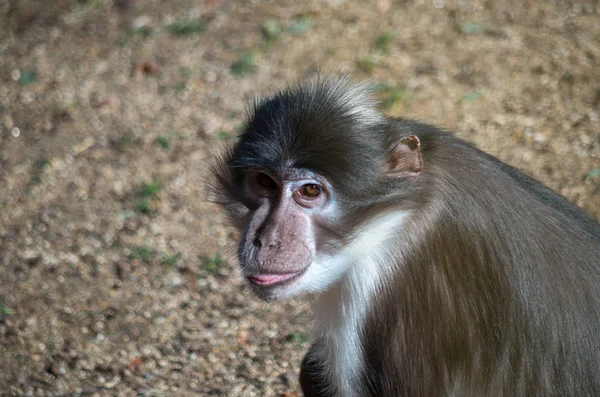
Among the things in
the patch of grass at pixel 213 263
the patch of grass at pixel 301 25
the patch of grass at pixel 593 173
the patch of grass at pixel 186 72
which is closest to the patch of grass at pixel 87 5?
the patch of grass at pixel 186 72

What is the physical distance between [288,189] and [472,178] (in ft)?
2.41

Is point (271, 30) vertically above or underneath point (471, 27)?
underneath

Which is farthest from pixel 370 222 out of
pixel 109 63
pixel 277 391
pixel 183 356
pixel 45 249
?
pixel 109 63

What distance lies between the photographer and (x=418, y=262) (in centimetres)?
335

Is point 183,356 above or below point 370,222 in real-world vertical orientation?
below

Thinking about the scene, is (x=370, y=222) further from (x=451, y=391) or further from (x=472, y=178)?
(x=451, y=391)

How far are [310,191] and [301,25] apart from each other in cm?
432

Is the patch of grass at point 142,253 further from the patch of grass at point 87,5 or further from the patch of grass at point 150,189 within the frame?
the patch of grass at point 87,5

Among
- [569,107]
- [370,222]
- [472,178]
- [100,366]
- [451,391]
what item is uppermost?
[569,107]

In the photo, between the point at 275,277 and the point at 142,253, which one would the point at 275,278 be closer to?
the point at 275,277

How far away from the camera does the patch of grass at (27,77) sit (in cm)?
740

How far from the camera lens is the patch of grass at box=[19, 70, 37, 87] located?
7402 mm

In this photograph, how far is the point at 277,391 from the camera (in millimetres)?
4562

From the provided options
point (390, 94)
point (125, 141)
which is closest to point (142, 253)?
point (125, 141)
